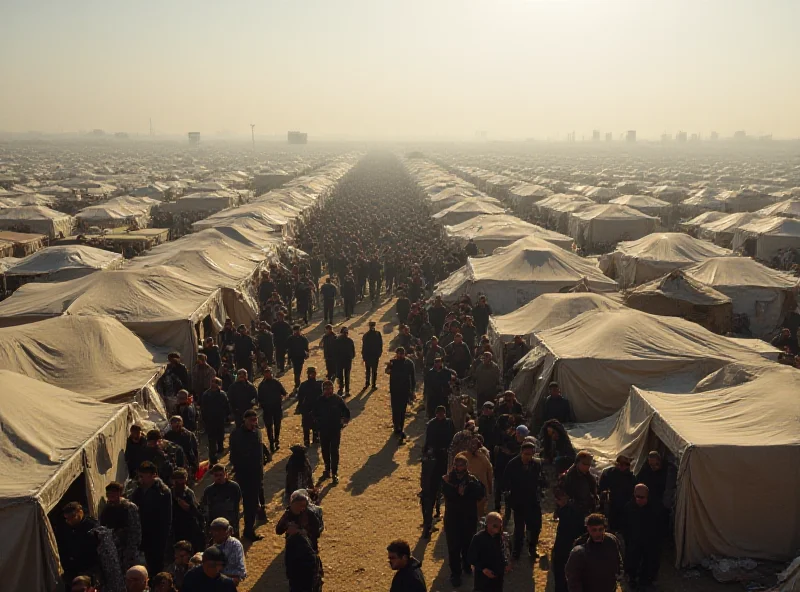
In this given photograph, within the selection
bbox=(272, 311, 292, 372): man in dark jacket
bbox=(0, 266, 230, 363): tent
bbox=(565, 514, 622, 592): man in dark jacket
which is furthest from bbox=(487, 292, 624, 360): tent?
bbox=(565, 514, 622, 592): man in dark jacket

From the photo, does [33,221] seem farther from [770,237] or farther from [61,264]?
[770,237]

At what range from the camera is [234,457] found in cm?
853

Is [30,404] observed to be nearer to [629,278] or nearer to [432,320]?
[432,320]

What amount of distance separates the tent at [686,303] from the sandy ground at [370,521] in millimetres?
6445

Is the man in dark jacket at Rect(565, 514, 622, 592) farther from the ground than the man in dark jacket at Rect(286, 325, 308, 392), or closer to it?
farther from the ground

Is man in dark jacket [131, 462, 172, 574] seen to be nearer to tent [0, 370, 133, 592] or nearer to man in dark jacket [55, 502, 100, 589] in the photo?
man in dark jacket [55, 502, 100, 589]

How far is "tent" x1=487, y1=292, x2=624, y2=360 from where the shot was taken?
14.1 meters

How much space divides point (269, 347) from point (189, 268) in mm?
3778

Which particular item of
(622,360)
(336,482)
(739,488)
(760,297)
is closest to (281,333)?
(336,482)

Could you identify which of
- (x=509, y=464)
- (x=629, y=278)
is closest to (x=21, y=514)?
(x=509, y=464)

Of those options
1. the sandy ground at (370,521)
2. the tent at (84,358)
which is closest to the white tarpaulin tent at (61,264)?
the tent at (84,358)

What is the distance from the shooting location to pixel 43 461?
7.29m

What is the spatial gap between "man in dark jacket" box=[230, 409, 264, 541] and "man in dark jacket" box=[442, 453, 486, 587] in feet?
8.31

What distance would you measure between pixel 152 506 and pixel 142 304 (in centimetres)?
710
